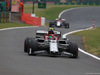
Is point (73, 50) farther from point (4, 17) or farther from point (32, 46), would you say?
point (4, 17)

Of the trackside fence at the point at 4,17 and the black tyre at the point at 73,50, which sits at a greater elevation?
the black tyre at the point at 73,50

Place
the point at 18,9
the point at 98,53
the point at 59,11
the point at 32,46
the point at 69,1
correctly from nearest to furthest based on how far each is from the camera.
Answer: the point at 32,46 → the point at 98,53 → the point at 18,9 → the point at 59,11 → the point at 69,1

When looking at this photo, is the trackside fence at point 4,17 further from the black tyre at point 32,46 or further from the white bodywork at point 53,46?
the white bodywork at point 53,46

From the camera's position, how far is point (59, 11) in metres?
62.4

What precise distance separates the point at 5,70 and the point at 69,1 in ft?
255

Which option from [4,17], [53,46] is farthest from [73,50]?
[4,17]

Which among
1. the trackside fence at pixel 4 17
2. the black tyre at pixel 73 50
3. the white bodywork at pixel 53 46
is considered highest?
the white bodywork at pixel 53 46

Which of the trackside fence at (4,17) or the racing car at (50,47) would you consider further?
the trackside fence at (4,17)

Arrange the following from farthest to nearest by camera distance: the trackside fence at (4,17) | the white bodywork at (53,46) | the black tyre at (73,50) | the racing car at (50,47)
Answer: the trackside fence at (4,17) → the black tyre at (73,50) → the racing car at (50,47) → the white bodywork at (53,46)

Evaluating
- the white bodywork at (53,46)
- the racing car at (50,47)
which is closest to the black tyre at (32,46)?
the racing car at (50,47)

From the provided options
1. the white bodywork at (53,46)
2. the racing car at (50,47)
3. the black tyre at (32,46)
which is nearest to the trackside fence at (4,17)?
the racing car at (50,47)

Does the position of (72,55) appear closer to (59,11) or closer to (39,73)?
(39,73)

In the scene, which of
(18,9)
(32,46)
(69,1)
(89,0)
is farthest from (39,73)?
(69,1)

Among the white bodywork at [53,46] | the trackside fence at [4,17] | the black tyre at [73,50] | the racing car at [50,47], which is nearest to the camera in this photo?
the white bodywork at [53,46]
